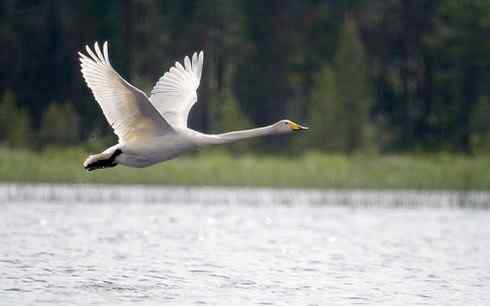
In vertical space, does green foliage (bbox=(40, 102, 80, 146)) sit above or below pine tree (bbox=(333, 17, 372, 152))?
below

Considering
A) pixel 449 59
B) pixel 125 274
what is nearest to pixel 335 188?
pixel 125 274

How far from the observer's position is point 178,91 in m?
17.3

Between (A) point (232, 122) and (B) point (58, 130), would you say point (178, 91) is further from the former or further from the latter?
(A) point (232, 122)

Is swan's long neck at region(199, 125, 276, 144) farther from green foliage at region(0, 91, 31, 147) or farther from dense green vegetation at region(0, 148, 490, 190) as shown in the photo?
green foliage at region(0, 91, 31, 147)

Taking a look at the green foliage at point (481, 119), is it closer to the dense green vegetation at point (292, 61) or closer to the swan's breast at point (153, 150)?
the dense green vegetation at point (292, 61)

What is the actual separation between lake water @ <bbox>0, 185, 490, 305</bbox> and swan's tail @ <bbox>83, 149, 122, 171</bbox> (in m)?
1.44

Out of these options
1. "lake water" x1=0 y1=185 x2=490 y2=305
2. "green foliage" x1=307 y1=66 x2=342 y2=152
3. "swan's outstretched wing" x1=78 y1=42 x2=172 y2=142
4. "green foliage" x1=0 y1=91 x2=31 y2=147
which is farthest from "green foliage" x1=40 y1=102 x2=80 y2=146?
"swan's outstretched wing" x1=78 y1=42 x2=172 y2=142

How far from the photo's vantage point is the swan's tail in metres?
15.5

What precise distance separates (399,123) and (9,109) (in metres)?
19.1

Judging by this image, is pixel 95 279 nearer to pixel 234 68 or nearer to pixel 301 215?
pixel 301 215

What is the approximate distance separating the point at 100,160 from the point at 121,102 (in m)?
0.72

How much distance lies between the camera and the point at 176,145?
15.5 metres

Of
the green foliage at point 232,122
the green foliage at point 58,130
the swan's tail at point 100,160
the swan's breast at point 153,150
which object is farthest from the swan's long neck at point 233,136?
the green foliage at point 232,122

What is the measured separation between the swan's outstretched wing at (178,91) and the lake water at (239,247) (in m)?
2.11
